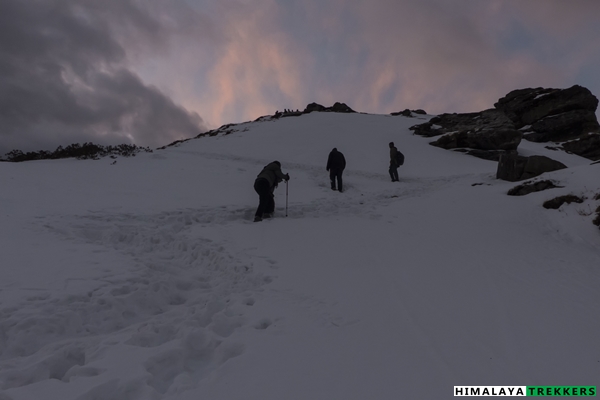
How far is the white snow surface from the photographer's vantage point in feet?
8.75

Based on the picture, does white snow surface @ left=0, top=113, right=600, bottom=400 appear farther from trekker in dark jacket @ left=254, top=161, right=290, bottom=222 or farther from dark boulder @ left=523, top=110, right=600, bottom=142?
dark boulder @ left=523, top=110, right=600, bottom=142

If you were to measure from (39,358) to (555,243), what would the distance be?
906cm

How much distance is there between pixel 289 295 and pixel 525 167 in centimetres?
1257

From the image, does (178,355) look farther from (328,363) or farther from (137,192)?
(137,192)

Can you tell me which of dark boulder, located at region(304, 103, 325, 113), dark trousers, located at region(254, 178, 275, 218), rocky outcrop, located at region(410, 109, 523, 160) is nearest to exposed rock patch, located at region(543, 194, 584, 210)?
dark trousers, located at region(254, 178, 275, 218)

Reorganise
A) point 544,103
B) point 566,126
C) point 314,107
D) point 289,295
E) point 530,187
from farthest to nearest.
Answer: point 314,107 → point 544,103 → point 566,126 → point 530,187 → point 289,295

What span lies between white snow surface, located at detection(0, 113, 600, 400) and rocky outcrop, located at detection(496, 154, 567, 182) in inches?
98.3

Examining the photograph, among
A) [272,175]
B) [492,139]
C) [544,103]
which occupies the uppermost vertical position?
[544,103]

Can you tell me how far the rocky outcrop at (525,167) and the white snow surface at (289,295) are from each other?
2497 millimetres

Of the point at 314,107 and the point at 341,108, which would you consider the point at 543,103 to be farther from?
the point at 314,107

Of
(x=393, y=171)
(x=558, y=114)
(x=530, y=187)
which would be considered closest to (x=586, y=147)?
(x=558, y=114)

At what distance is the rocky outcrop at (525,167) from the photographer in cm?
1188

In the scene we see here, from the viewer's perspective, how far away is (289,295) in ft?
14.3

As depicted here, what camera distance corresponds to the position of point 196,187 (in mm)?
11938
